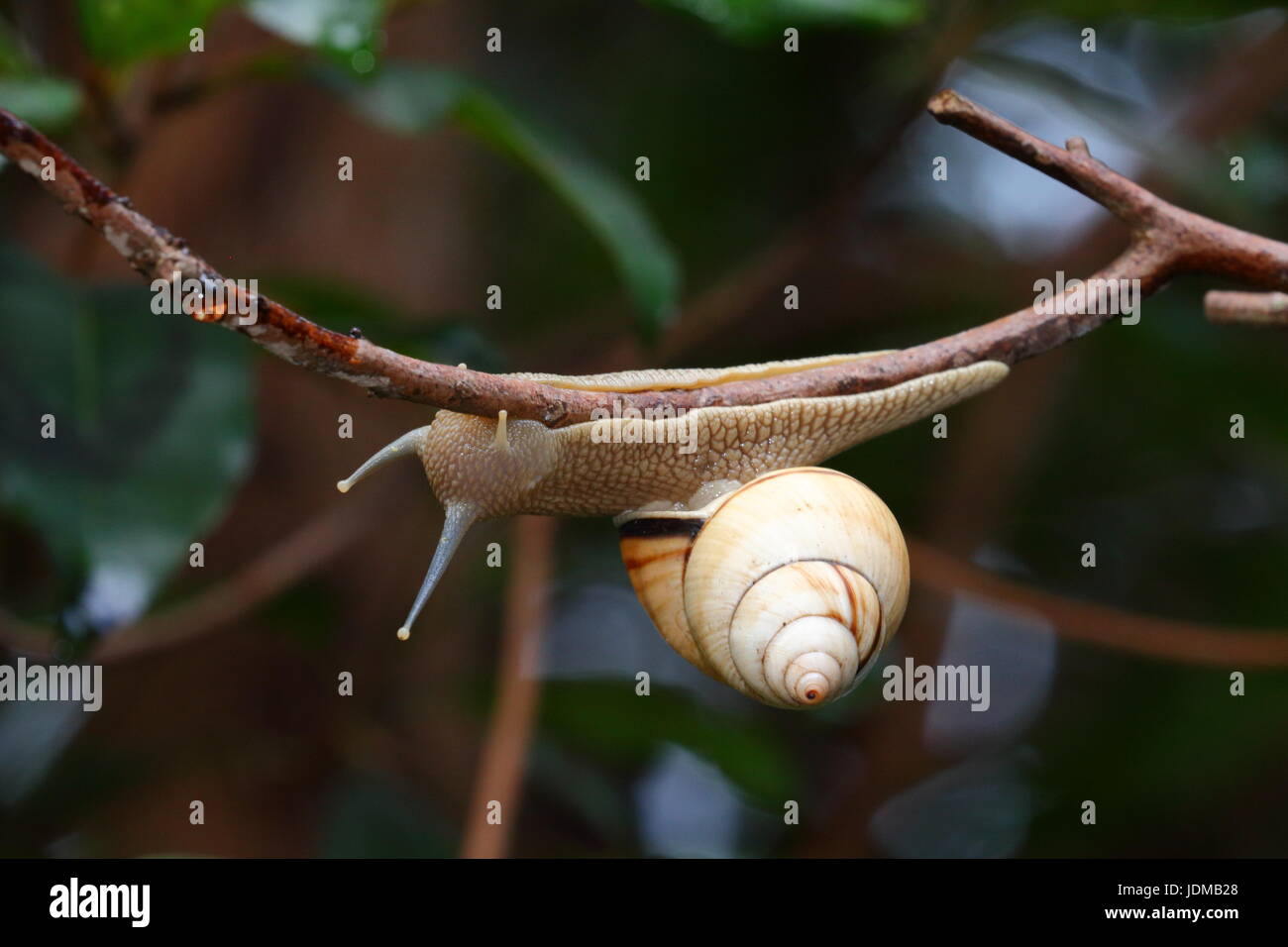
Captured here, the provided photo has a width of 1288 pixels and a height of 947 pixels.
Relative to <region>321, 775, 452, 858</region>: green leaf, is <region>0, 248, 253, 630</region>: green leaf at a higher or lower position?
higher

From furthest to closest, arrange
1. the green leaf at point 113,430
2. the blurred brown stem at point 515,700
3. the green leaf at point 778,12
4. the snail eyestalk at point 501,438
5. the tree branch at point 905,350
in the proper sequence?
the blurred brown stem at point 515,700 < the green leaf at point 778,12 < the green leaf at point 113,430 < the snail eyestalk at point 501,438 < the tree branch at point 905,350

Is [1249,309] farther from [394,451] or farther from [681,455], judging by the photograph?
[394,451]

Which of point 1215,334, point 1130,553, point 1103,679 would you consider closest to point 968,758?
point 1103,679

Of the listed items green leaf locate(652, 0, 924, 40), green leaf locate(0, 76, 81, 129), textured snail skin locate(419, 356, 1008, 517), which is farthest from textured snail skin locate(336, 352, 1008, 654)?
green leaf locate(0, 76, 81, 129)

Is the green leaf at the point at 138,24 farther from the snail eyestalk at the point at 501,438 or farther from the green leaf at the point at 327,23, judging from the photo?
the snail eyestalk at the point at 501,438

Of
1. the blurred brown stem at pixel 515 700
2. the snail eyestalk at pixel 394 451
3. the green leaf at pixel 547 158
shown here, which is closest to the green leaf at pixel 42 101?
the green leaf at pixel 547 158

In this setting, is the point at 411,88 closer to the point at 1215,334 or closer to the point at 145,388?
the point at 145,388

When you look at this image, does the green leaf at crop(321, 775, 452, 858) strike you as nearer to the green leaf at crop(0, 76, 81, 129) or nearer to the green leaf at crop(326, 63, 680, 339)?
the green leaf at crop(326, 63, 680, 339)

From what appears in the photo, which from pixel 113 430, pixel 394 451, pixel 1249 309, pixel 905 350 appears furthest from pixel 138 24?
pixel 1249 309
